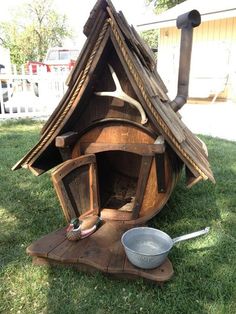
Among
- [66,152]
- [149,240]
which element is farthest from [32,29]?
[149,240]

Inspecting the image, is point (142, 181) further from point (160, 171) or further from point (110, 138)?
point (110, 138)

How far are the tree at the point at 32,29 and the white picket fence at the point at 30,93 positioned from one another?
24.2 metres

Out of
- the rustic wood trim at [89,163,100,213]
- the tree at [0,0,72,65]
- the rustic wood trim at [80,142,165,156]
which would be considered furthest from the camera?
the tree at [0,0,72,65]

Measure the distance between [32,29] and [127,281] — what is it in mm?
34382

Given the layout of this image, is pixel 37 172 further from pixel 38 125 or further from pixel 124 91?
pixel 38 125

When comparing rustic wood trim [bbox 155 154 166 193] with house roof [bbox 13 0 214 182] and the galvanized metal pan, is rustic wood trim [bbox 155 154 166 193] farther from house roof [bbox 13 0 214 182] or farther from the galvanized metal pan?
the galvanized metal pan

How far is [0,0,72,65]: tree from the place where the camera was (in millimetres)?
32406

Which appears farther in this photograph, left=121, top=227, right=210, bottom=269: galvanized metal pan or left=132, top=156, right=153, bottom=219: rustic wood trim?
left=132, top=156, right=153, bottom=219: rustic wood trim

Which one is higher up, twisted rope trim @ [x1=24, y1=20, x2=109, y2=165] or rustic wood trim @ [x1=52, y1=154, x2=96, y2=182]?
twisted rope trim @ [x1=24, y1=20, x2=109, y2=165]

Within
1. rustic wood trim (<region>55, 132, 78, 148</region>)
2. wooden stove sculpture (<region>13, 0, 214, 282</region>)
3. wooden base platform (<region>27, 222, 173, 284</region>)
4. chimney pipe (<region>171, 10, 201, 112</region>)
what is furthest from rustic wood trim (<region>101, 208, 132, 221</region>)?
chimney pipe (<region>171, 10, 201, 112</region>)

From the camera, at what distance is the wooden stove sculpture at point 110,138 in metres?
2.34


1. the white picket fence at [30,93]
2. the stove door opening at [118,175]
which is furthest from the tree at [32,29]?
the stove door opening at [118,175]

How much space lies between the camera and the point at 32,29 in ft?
107

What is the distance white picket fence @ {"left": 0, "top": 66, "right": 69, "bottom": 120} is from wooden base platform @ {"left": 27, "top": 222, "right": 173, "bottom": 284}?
6.88m
